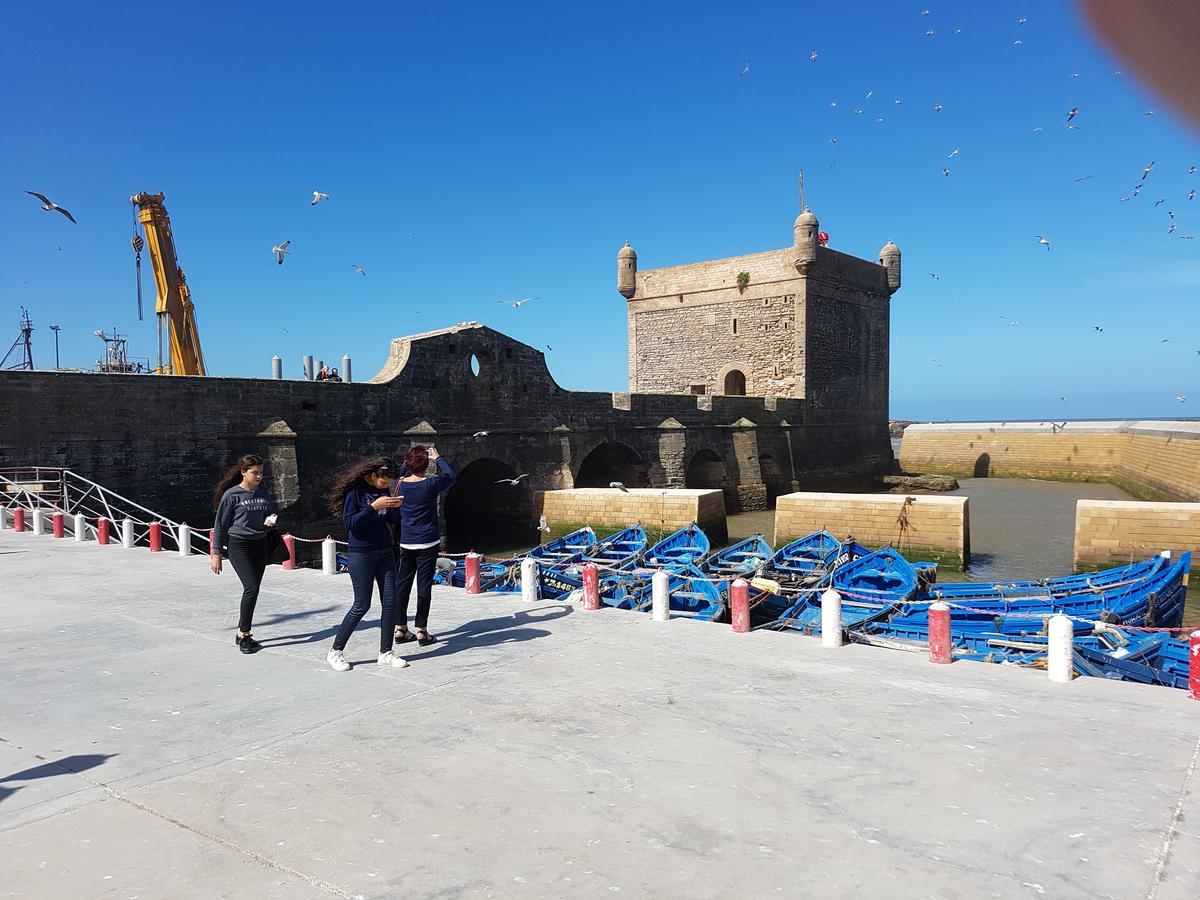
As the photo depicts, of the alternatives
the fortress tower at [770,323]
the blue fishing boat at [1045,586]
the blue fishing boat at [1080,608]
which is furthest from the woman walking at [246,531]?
the fortress tower at [770,323]

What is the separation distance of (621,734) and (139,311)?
24.9 meters

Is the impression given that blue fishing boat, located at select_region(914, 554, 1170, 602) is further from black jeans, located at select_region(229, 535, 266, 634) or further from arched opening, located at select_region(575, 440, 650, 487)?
arched opening, located at select_region(575, 440, 650, 487)

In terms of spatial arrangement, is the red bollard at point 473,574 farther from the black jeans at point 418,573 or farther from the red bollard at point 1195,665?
the red bollard at point 1195,665

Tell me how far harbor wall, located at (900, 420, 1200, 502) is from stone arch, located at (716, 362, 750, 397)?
1603 centimetres

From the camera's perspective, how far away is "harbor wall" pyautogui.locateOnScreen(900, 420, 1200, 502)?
33281 millimetres

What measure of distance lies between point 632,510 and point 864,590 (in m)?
10.5

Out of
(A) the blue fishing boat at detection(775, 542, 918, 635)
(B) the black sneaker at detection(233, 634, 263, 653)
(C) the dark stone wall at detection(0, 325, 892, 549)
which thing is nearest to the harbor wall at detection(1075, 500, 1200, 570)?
(A) the blue fishing boat at detection(775, 542, 918, 635)

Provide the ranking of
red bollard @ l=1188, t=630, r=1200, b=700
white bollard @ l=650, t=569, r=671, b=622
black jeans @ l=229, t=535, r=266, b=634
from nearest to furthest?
1. red bollard @ l=1188, t=630, r=1200, b=700
2. black jeans @ l=229, t=535, r=266, b=634
3. white bollard @ l=650, t=569, r=671, b=622

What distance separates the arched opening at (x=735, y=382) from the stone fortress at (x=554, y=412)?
0.08 m

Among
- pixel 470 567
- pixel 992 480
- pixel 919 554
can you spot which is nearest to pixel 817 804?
pixel 470 567

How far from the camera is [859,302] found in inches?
1384

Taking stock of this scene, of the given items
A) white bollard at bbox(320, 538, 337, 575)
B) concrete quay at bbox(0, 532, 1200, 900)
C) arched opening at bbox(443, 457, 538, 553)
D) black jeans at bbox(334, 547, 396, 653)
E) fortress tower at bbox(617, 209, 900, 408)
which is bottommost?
arched opening at bbox(443, 457, 538, 553)

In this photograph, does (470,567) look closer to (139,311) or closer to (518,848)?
(518,848)

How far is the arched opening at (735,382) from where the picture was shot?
113ft
